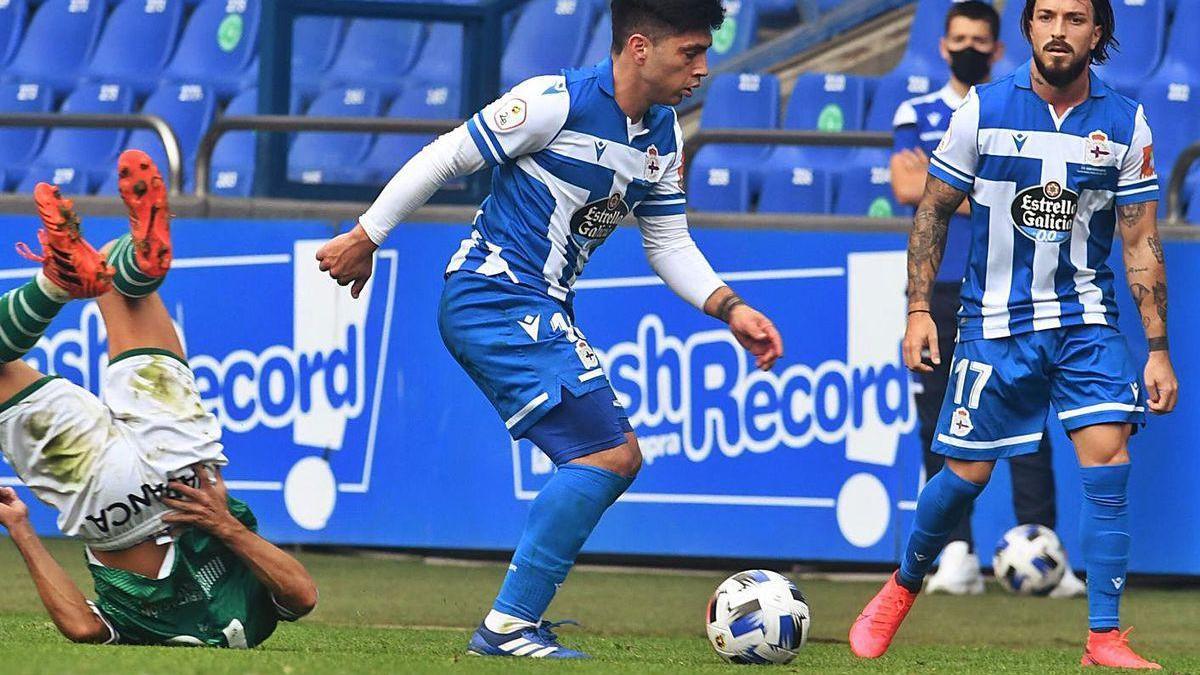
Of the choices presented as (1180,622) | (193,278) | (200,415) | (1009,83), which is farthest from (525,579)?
(193,278)

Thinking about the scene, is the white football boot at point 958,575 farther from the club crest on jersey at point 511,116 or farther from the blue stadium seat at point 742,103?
the blue stadium seat at point 742,103

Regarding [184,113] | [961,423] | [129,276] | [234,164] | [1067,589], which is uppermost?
[184,113]

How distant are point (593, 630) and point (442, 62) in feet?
12.8

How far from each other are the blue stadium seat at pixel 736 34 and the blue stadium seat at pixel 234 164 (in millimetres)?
3912

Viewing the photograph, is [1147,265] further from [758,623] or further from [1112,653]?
[758,623]

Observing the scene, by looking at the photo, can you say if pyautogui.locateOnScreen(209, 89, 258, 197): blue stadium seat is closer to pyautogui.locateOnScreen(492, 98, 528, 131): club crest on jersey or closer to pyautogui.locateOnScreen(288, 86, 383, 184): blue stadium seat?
pyautogui.locateOnScreen(288, 86, 383, 184): blue stadium seat


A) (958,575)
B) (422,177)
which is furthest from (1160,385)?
(958,575)

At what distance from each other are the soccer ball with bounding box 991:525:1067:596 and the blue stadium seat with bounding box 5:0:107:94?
8.80 m

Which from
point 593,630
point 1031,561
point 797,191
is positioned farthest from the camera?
point 797,191

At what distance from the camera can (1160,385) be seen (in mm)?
5656

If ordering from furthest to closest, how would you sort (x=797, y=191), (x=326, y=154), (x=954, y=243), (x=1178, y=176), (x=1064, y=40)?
(x=797, y=191) → (x=326, y=154) → (x=1178, y=176) → (x=954, y=243) → (x=1064, y=40)

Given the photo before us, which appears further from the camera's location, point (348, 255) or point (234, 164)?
point (234, 164)

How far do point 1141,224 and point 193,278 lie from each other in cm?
469

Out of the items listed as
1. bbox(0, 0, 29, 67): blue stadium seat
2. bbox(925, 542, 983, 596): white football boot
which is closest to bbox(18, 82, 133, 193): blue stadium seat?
bbox(0, 0, 29, 67): blue stadium seat
